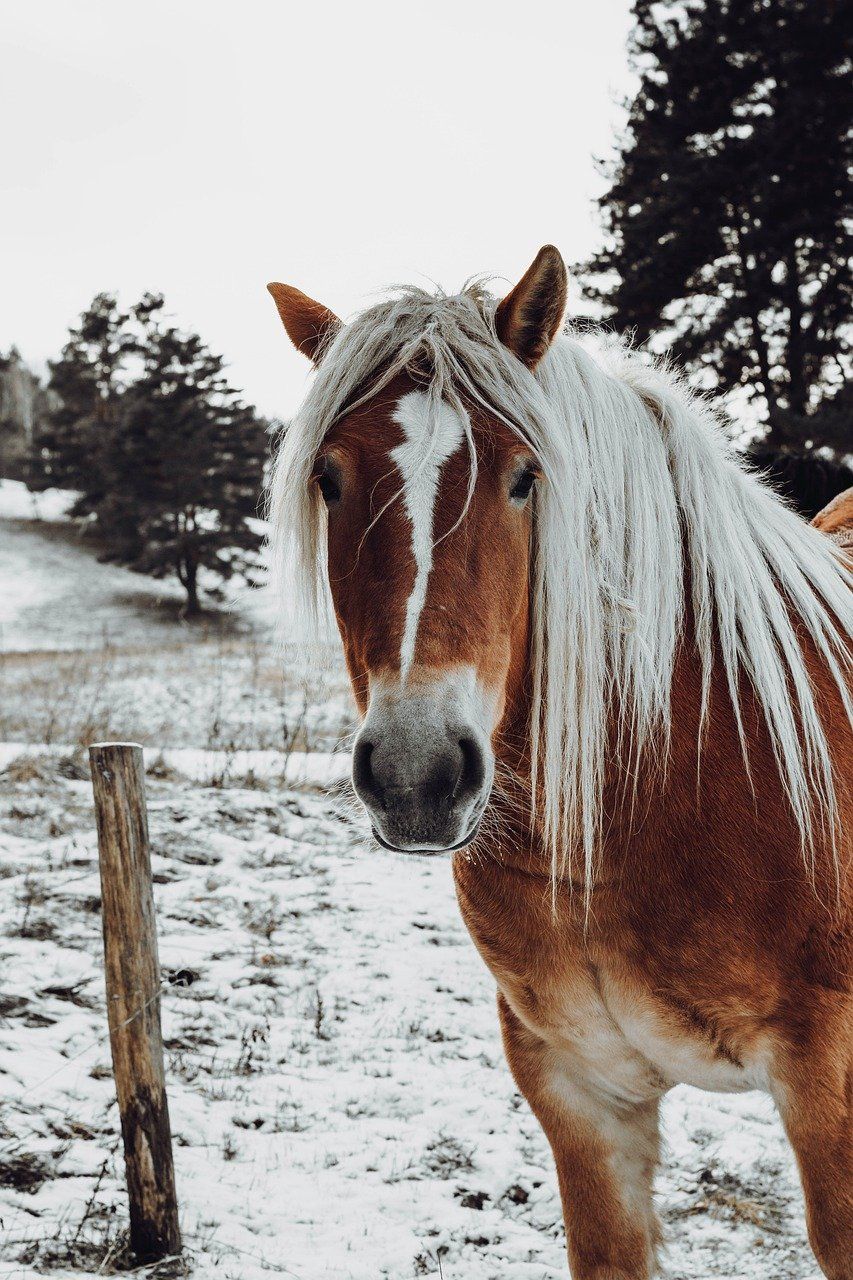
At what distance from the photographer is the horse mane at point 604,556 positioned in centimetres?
182

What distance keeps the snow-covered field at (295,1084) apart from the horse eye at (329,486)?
484mm

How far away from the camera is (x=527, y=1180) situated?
10.2 ft

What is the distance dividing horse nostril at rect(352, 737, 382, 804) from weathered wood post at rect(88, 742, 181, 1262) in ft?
4.15

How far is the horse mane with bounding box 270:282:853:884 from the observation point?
182 cm

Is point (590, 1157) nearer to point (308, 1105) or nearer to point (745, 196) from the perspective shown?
point (308, 1105)

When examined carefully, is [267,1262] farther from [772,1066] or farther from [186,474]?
[186,474]

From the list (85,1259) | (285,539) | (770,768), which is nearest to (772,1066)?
(770,768)

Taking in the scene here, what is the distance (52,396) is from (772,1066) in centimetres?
6167

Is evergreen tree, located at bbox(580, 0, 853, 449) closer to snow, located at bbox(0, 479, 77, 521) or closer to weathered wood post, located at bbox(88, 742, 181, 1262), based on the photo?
weathered wood post, located at bbox(88, 742, 181, 1262)

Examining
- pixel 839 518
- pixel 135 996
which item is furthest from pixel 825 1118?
pixel 839 518

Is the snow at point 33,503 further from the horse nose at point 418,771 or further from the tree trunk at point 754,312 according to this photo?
the horse nose at point 418,771

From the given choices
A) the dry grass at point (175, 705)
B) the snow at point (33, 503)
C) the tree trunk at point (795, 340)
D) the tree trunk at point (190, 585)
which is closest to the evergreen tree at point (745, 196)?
the tree trunk at point (795, 340)

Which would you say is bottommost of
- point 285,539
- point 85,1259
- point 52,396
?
point 85,1259

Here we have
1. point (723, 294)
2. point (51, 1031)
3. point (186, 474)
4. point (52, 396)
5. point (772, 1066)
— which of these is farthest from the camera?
point (52, 396)
